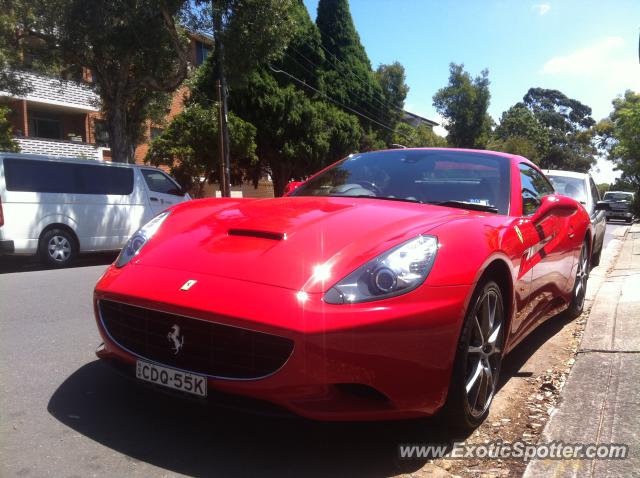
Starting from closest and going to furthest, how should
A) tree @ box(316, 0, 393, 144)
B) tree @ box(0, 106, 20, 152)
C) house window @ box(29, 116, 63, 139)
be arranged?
tree @ box(0, 106, 20, 152)
house window @ box(29, 116, 63, 139)
tree @ box(316, 0, 393, 144)

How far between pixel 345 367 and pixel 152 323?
2.98 feet

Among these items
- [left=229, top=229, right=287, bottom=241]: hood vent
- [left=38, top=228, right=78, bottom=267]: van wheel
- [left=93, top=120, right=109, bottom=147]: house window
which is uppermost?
[left=93, top=120, right=109, bottom=147]: house window

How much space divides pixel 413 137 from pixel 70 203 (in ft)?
117

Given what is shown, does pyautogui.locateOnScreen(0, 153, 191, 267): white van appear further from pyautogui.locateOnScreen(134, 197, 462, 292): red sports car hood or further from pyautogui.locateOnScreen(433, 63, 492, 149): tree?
pyautogui.locateOnScreen(433, 63, 492, 149): tree

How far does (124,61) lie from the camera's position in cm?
1284

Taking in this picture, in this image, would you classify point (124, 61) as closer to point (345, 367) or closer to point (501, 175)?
point (501, 175)

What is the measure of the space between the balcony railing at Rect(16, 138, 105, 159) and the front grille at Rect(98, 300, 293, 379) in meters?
20.3

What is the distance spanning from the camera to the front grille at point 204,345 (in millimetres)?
2334

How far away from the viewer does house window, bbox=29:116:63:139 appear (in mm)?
24703

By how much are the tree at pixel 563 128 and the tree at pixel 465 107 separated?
1878cm

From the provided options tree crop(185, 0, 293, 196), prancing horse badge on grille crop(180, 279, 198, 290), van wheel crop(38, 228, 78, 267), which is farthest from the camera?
tree crop(185, 0, 293, 196)

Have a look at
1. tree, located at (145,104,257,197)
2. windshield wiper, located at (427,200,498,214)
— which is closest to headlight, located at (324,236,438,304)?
windshield wiper, located at (427,200,498,214)

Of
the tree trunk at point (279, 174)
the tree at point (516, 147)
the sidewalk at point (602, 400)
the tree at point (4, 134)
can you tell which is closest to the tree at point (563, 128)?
the tree at point (516, 147)

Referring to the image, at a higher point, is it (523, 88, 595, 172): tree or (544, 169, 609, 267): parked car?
(523, 88, 595, 172): tree
